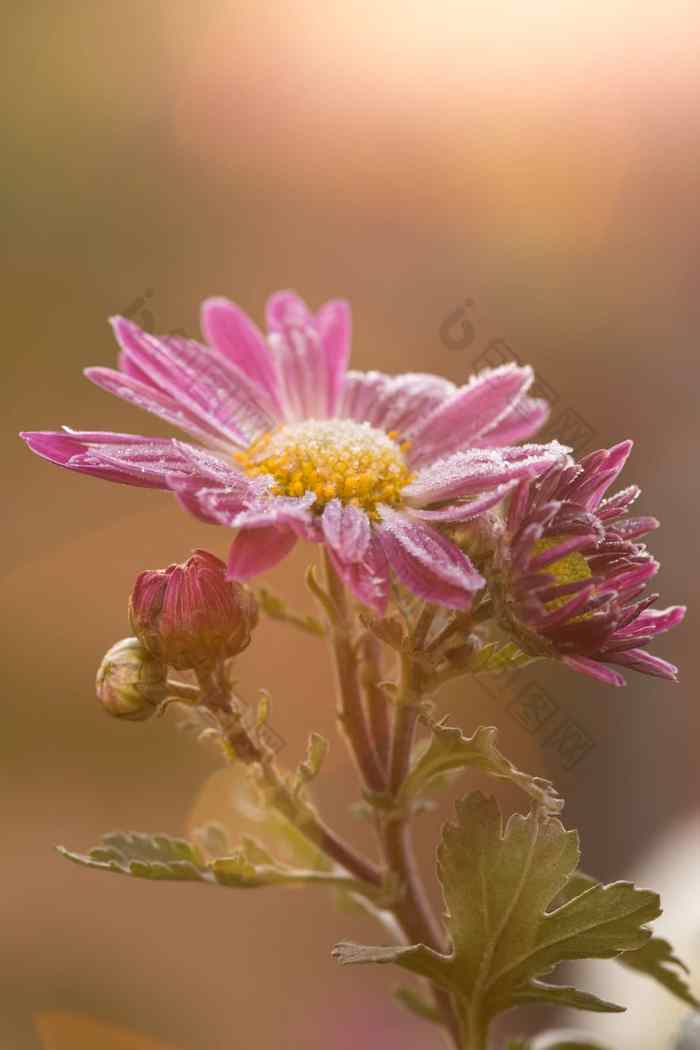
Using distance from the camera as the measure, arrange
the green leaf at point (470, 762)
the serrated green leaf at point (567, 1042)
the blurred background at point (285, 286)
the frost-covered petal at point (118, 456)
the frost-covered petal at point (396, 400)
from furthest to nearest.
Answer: the blurred background at point (285, 286) < the frost-covered petal at point (396, 400) < the serrated green leaf at point (567, 1042) < the frost-covered petal at point (118, 456) < the green leaf at point (470, 762)

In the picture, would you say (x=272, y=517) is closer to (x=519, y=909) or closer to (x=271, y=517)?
(x=271, y=517)

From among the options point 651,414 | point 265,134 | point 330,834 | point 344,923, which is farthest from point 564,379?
point 330,834

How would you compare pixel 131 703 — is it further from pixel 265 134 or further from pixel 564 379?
pixel 265 134

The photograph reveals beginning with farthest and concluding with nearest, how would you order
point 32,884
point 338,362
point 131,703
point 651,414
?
point 651,414
point 32,884
point 338,362
point 131,703

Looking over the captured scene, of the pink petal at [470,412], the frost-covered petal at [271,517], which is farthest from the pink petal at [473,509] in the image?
the pink petal at [470,412]

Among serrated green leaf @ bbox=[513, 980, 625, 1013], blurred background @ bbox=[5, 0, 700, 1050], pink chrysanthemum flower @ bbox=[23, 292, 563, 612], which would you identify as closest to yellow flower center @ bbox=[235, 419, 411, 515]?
pink chrysanthemum flower @ bbox=[23, 292, 563, 612]

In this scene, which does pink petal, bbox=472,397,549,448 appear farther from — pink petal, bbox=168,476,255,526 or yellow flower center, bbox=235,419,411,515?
pink petal, bbox=168,476,255,526

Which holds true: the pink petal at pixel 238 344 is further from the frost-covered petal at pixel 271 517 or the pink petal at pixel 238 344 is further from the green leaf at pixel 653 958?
the green leaf at pixel 653 958
